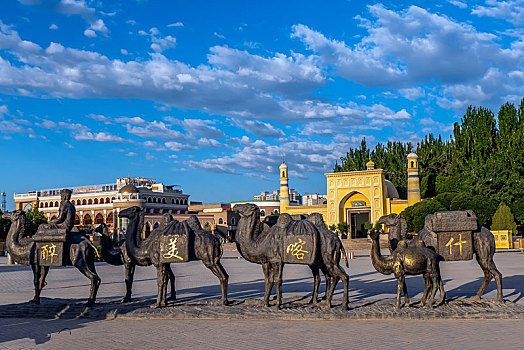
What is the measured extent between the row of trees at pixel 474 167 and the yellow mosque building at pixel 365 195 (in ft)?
11.0

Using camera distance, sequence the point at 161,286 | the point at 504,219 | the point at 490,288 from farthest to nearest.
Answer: the point at 504,219 → the point at 490,288 → the point at 161,286

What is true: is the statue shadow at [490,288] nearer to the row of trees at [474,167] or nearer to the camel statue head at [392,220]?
the camel statue head at [392,220]

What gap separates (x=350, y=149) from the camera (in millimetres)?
67062

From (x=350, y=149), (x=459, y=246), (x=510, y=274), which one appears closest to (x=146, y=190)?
(x=350, y=149)

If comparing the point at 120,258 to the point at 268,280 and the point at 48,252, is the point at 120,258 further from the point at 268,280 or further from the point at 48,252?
the point at 268,280

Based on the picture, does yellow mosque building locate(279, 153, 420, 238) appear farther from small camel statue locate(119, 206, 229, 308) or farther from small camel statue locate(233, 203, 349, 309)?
small camel statue locate(119, 206, 229, 308)

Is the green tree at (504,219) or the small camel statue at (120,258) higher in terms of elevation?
the green tree at (504,219)

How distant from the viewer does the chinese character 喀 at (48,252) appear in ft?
33.5

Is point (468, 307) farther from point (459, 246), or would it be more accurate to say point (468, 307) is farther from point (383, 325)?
point (383, 325)

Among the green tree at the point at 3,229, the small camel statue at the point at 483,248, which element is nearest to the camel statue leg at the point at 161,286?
the small camel statue at the point at 483,248

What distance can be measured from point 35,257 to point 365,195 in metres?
44.7

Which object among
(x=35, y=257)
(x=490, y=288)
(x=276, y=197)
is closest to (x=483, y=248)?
(x=490, y=288)

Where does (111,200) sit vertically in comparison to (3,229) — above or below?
above

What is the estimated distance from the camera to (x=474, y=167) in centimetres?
4638
